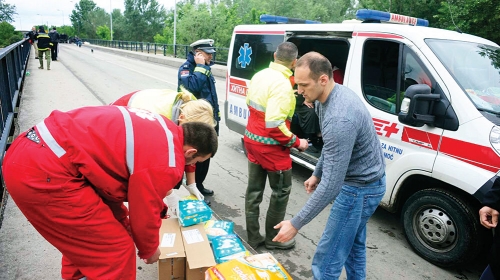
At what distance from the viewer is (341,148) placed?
6.72ft

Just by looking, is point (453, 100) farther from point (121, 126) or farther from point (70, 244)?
point (70, 244)

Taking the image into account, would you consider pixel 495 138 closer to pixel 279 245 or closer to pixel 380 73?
pixel 380 73

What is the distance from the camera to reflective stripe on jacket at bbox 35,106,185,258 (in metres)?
1.69

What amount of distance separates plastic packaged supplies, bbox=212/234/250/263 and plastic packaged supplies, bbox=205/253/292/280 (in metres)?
0.24

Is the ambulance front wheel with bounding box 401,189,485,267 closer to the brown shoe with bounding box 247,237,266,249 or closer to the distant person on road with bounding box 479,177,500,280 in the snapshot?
the distant person on road with bounding box 479,177,500,280

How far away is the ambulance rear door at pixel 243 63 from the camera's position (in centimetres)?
534

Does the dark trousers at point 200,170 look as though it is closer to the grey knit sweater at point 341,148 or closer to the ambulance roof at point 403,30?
the ambulance roof at point 403,30

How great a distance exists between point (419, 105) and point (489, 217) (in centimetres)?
113

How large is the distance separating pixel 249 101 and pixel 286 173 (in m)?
0.78

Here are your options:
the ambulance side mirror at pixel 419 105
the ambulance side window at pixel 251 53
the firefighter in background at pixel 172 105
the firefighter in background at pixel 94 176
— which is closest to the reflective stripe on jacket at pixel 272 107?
the firefighter in background at pixel 172 105

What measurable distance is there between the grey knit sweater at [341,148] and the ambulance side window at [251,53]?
124 inches

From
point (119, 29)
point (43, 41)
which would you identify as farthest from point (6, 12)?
point (43, 41)

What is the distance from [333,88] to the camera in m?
2.21

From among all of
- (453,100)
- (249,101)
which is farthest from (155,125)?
(453,100)
